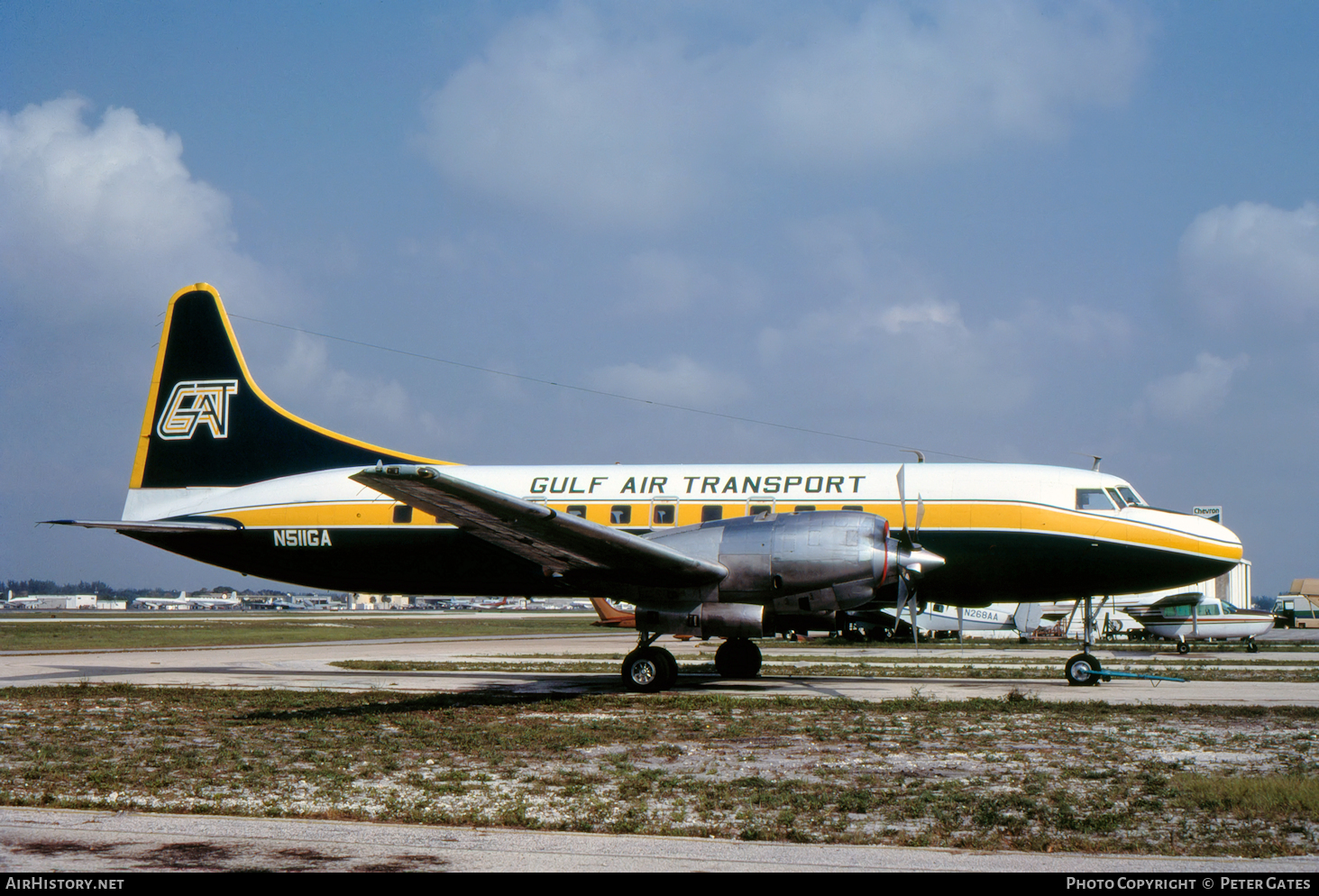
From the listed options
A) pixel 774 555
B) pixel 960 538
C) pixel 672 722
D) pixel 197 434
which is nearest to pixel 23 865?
pixel 672 722

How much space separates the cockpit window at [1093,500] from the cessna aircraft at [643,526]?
30 mm

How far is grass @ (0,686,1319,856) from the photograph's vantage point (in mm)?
7711

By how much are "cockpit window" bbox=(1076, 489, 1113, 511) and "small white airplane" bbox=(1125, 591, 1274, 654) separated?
2374 cm

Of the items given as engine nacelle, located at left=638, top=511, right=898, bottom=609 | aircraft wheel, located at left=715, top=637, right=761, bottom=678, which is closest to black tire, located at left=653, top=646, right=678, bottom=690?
engine nacelle, located at left=638, top=511, right=898, bottom=609

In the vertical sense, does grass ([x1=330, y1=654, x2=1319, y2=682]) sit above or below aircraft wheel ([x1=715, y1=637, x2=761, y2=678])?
below

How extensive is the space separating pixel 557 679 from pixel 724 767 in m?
11.4

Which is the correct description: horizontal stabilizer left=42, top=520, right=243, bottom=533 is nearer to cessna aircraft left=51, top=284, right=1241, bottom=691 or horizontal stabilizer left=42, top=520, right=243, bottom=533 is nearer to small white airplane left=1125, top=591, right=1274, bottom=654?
cessna aircraft left=51, top=284, right=1241, bottom=691

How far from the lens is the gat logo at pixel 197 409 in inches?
906

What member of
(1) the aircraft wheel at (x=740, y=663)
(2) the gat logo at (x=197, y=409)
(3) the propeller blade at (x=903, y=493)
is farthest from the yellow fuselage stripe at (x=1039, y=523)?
(2) the gat logo at (x=197, y=409)

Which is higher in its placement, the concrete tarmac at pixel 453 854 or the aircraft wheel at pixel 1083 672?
the aircraft wheel at pixel 1083 672

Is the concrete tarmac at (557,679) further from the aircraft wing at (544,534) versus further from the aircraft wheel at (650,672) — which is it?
the aircraft wing at (544,534)

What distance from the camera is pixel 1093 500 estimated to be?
19.1 meters

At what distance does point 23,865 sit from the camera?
244 inches
